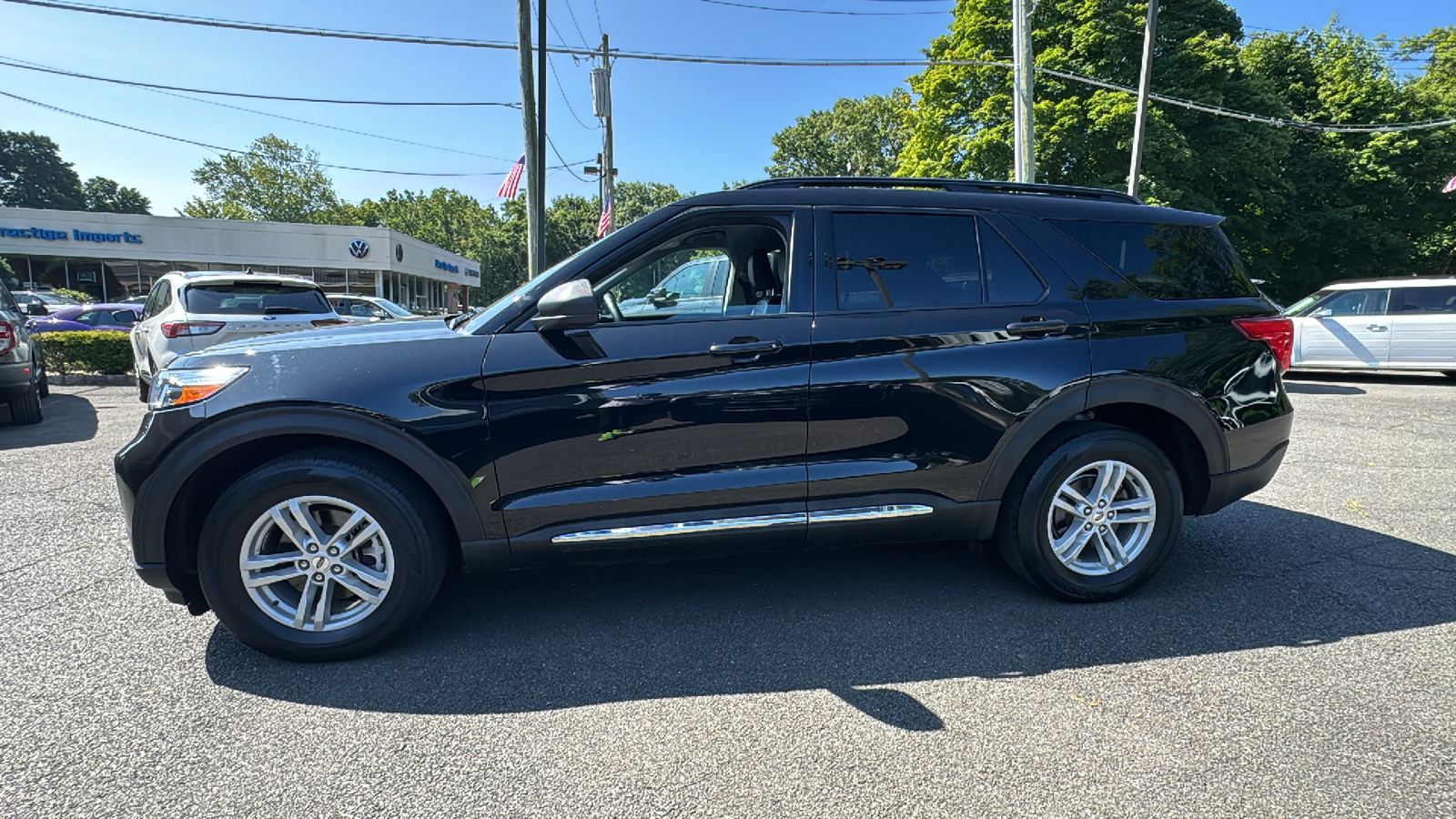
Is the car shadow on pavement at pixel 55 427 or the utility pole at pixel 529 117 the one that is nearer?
the car shadow on pavement at pixel 55 427

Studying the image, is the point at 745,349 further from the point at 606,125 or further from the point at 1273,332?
the point at 606,125

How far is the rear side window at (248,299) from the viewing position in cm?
780

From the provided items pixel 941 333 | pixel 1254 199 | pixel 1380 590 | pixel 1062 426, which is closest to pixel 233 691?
pixel 941 333

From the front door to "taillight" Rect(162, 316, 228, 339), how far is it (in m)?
6.77

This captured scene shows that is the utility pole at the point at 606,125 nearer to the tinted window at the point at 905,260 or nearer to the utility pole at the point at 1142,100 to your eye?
the utility pole at the point at 1142,100

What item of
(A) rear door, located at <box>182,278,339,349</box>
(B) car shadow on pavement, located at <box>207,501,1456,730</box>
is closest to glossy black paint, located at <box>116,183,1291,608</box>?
(B) car shadow on pavement, located at <box>207,501,1456,730</box>

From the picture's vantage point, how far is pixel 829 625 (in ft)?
9.93

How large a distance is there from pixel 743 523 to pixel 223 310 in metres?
7.68

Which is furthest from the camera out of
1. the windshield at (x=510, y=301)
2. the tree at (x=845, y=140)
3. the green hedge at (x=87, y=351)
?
the tree at (x=845, y=140)

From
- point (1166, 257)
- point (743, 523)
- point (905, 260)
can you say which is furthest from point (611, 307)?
point (1166, 257)

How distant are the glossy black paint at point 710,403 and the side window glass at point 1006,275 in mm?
60

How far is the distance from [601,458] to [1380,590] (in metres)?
3.69

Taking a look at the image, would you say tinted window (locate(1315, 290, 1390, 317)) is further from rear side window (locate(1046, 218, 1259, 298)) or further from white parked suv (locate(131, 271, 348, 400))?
white parked suv (locate(131, 271, 348, 400))

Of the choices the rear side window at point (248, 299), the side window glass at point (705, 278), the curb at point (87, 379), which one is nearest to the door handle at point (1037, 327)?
the side window glass at point (705, 278)
